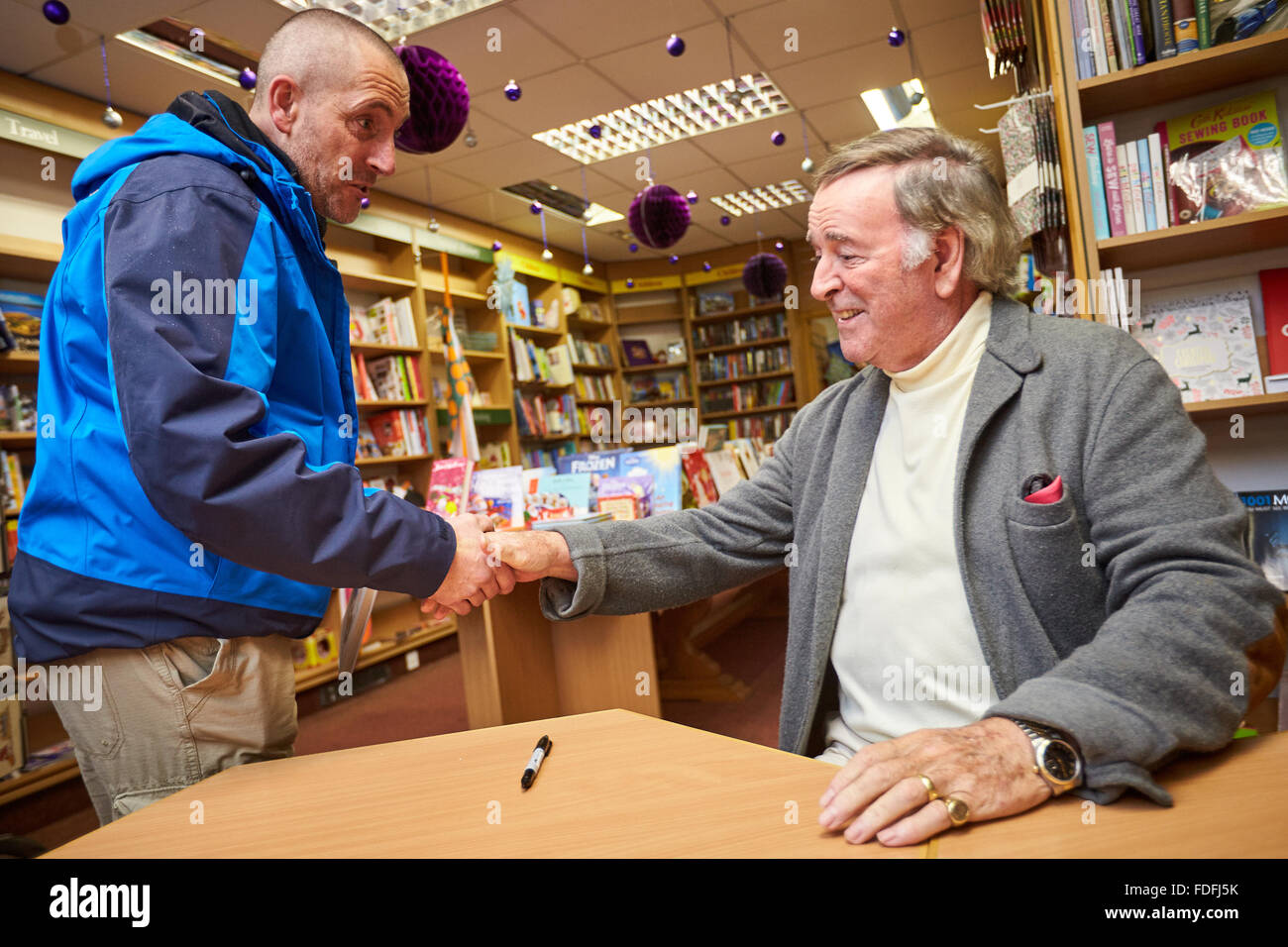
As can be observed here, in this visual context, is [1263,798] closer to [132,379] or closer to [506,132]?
[132,379]

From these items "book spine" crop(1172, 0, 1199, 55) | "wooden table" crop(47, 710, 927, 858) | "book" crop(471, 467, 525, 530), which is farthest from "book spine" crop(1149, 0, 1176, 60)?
"book" crop(471, 467, 525, 530)

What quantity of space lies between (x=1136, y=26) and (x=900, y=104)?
4.05 m

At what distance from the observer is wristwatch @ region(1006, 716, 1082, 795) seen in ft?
2.44

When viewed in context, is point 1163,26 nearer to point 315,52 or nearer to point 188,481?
point 315,52

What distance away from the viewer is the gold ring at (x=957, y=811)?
71 cm

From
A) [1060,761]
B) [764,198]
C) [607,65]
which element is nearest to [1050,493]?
[1060,761]

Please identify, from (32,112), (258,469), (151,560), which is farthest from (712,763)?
(32,112)

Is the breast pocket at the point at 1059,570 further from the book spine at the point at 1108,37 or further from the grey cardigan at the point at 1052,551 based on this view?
the book spine at the point at 1108,37

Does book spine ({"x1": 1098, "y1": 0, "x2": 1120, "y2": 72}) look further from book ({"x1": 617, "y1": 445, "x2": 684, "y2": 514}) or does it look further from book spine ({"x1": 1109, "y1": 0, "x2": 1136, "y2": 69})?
book ({"x1": 617, "y1": 445, "x2": 684, "y2": 514})

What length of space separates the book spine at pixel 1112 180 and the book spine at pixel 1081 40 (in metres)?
0.16

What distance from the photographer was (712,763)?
0.91 meters

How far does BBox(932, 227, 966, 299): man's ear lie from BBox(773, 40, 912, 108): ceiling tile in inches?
154

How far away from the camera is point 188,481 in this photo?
102cm

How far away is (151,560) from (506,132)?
466cm
